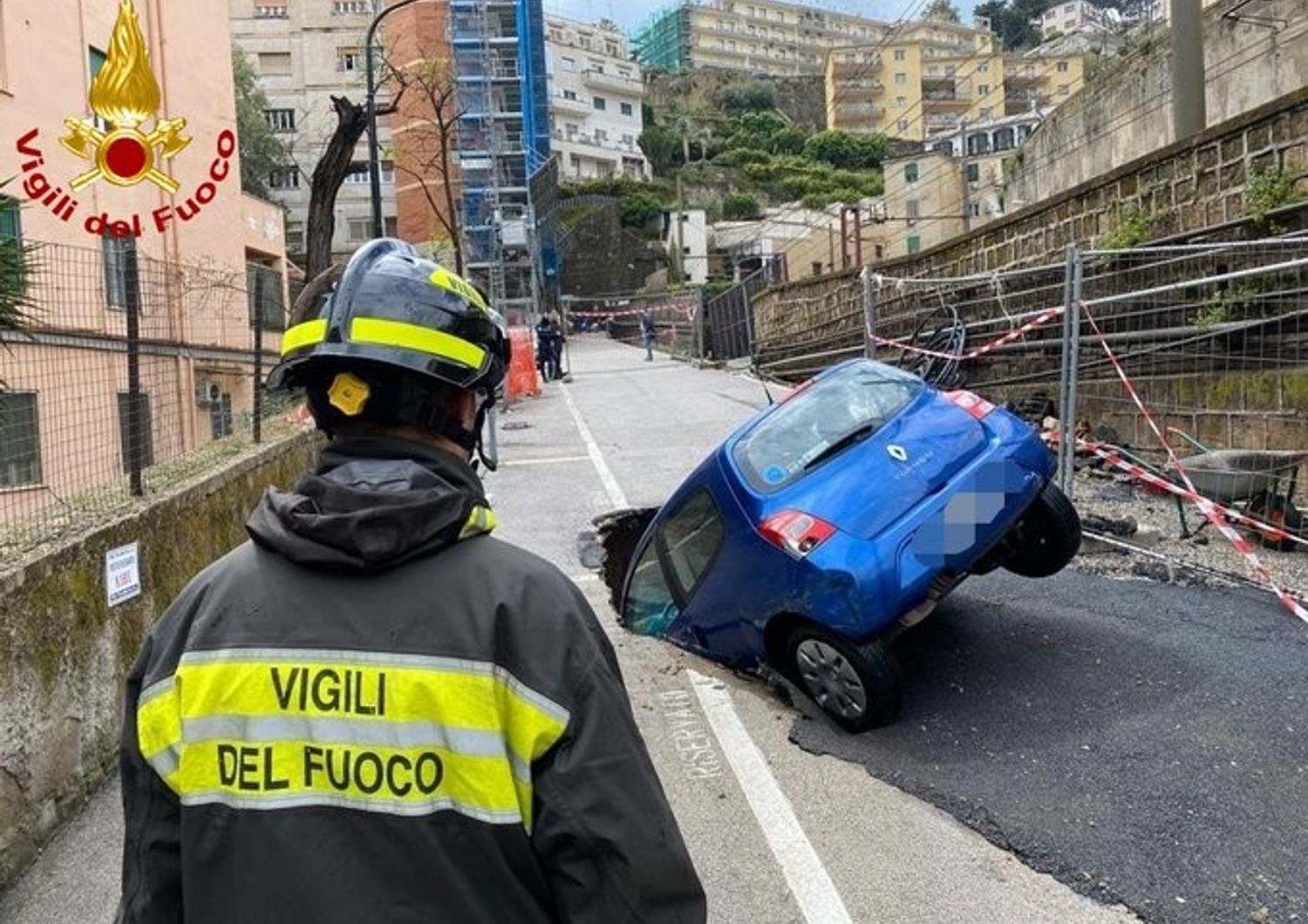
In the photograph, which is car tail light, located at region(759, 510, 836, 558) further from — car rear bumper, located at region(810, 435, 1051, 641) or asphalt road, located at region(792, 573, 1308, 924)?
asphalt road, located at region(792, 573, 1308, 924)

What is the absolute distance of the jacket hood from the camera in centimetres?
156

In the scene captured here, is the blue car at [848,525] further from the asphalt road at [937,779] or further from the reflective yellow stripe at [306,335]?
the reflective yellow stripe at [306,335]

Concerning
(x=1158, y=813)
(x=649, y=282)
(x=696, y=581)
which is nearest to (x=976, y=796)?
(x=1158, y=813)

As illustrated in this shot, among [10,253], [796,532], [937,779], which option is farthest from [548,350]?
[937,779]

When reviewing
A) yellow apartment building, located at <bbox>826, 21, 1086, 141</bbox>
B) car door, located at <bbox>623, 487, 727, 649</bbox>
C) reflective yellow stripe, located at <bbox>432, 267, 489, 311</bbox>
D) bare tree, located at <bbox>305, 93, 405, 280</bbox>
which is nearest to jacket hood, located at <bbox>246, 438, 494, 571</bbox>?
reflective yellow stripe, located at <bbox>432, 267, 489, 311</bbox>

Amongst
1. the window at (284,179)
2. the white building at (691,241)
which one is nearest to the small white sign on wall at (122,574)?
the window at (284,179)

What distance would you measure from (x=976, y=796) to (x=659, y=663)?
7.48ft

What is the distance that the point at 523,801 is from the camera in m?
1.54

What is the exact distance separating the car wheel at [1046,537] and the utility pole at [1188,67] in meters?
7.01

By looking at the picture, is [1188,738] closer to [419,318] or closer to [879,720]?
[879,720]

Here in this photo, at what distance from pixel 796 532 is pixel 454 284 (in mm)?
3534

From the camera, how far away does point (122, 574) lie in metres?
5.27

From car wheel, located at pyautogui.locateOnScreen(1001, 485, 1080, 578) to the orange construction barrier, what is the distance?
16021 mm

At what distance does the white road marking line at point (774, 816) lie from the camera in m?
3.72
